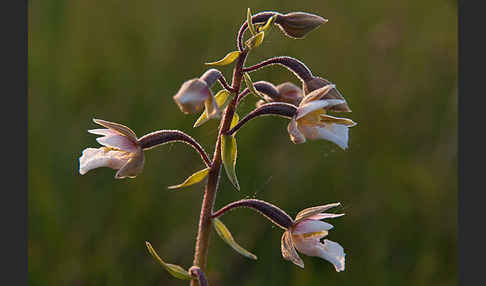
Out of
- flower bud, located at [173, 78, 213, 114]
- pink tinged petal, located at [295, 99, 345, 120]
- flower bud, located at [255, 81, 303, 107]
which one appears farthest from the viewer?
flower bud, located at [255, 81, 303, 107]

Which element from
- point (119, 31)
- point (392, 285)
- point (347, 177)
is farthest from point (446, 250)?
point (119, 31)

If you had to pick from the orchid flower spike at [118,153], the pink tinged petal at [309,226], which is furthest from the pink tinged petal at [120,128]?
the pink tinged petal at [309,226]

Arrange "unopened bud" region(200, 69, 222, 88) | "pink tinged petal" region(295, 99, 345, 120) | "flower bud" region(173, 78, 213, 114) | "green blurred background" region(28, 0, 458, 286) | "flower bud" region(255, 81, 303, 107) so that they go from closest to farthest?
"flower bud" region(173, 78, 213, 114), "unopened bud" region(200, 69, 222, 88), "pink tinged petal" region(295, 99, 345, 120), "flower bud" region(255, 81, 303, 107), "green blurred background" region(28, 0, 458, 286)

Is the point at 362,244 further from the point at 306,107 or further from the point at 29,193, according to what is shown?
the point at 29,193

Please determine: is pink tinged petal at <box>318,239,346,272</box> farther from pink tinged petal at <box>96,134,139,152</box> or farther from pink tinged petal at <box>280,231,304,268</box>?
pink tinged petal at <box>96,134,139,152</box>

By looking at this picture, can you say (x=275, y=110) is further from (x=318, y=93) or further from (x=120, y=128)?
(x=120, y=128)

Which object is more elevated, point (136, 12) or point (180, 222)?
point (136, 12)

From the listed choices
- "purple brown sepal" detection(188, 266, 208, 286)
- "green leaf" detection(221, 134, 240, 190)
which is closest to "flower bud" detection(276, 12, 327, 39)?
"green leaf" detection(221, 134, 240, 190)
